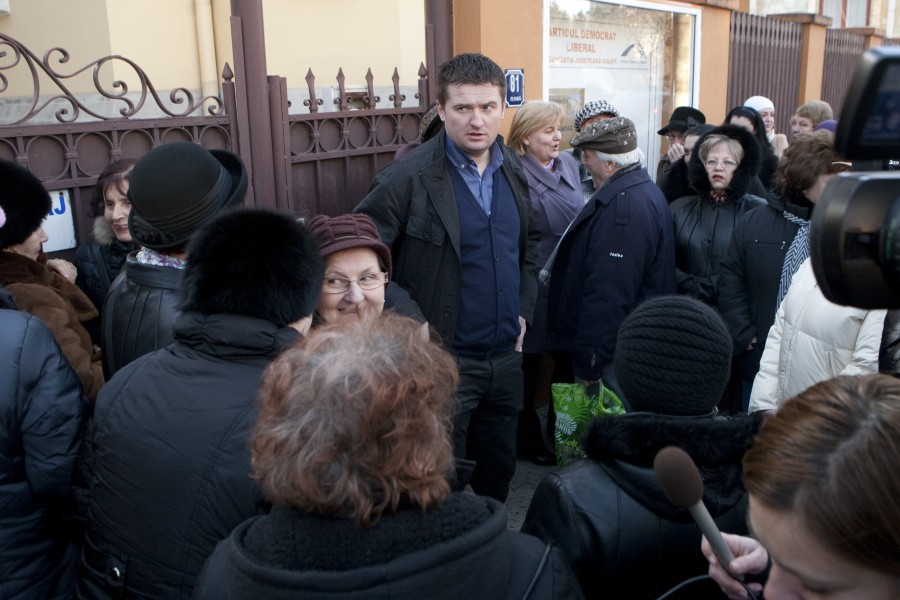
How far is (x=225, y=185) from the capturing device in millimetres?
2496

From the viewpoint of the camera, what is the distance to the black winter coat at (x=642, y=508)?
164cm

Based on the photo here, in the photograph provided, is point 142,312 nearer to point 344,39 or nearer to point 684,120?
point 344,39

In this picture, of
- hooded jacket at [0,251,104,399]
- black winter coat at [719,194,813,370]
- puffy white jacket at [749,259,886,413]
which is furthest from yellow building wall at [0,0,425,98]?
puffy white jacket at [749,259,886,413]

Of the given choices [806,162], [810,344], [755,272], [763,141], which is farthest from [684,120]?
[810,344]

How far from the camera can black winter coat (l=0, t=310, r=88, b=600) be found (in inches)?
78.6

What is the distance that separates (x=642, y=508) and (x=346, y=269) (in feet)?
4.44

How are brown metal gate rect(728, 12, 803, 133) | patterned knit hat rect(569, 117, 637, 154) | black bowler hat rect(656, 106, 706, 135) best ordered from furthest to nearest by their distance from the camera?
brown metal gate rect(728, 12, 803, 133) < black bowler hat rect(656, 106, 706, 135) < patterned knit hat rect(569, 117, 637, 154)

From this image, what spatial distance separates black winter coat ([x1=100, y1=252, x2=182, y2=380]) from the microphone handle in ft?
4.93

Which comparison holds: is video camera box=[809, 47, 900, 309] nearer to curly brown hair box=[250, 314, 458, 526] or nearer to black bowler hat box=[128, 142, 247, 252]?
curly brown hair box=[250, 314, 458, 526]

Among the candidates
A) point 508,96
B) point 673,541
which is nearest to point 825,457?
point 673,541

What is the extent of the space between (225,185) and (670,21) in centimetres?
635

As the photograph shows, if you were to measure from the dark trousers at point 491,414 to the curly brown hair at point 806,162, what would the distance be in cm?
134

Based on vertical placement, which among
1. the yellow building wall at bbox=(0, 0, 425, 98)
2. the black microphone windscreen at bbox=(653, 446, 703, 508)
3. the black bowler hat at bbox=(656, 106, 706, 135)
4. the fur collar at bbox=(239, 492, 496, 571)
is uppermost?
the yellow building wall at bbox=(0, 0, 425, 98)

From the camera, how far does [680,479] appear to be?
4.14 feet
